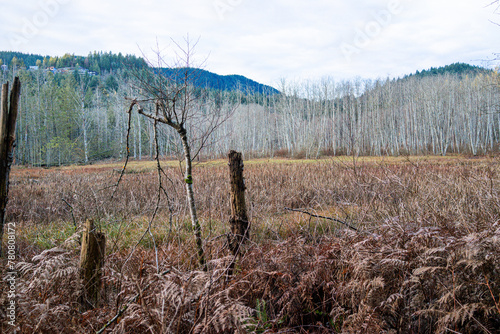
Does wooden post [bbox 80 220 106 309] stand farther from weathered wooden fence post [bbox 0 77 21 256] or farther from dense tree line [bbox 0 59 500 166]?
dense tree line [bbox 0 59 500 166]

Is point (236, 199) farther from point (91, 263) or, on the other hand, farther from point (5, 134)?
point (5, 134)

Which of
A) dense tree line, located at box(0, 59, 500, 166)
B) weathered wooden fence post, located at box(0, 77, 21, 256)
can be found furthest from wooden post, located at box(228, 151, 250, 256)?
dense tree line, located at box(0, 59, 500, 166)

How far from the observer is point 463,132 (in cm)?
4388

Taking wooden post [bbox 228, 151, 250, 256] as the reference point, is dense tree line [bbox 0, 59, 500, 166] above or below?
above

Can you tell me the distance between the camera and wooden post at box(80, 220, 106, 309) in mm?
2783

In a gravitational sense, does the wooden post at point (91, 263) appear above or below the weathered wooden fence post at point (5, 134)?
below

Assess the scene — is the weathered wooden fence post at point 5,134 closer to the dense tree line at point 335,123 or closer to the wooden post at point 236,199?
the wooden post at point 236,199

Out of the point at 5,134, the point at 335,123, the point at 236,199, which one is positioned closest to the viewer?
the point at 5,134

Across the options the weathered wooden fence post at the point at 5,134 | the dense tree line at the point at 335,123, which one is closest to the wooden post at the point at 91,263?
the weathered wooden fence post at the point at 5,134

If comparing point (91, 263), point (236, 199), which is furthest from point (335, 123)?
point (91, 263)

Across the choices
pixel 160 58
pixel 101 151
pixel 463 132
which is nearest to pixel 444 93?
pixel 463 132

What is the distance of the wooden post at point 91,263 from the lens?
2.78 meters

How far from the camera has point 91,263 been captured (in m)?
2.82

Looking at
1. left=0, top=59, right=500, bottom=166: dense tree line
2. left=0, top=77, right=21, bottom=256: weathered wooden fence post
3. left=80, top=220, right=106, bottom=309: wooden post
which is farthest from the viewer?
left=0, top=59, right=500, bottom=166: dense tree line
